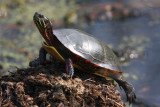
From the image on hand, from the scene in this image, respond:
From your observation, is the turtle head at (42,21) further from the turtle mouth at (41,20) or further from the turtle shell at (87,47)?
the turtle shell at (87,47)

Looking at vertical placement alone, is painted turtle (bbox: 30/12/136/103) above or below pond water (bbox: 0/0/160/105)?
below

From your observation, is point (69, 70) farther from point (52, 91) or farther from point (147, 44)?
point (147, 44)

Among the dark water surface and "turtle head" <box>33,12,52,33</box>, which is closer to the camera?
"turtle head" <box>33,12,52,33</box>

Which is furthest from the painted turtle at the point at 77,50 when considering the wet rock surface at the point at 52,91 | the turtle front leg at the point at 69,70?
the wet rock surface at the point at 52,91

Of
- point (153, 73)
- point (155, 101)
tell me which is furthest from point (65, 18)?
point (155, 101)

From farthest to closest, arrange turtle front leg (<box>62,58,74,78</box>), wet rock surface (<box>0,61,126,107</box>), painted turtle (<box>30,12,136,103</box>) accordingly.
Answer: painted turtle (<box>30,12,136,103</box>) < turtle front leg (<box>62,58,74,78</box>) < wet rock surface (<box>0,61,126,107</box>)

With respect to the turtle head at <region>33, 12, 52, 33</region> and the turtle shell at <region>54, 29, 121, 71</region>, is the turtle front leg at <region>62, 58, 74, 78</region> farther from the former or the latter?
the turtle head at <region>33, 12, 52, 33</region>

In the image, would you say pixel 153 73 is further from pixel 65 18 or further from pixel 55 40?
pixel 65 18

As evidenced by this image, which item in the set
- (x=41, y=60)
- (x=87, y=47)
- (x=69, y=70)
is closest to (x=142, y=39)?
(x=87, y=47)

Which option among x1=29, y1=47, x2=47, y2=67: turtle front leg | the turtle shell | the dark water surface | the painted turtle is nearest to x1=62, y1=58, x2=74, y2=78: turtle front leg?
the painted turtle
